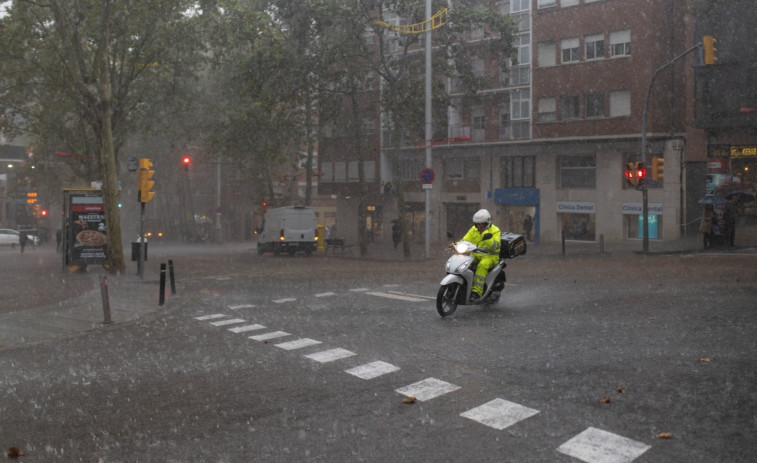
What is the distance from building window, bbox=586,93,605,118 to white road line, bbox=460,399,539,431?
30.0 m

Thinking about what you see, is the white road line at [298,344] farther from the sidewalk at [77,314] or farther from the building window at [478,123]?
the building window at [478,123]

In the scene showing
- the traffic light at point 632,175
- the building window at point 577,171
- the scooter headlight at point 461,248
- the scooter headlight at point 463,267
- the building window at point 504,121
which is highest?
the building window at point 504,121

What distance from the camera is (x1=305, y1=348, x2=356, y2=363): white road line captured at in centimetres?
742

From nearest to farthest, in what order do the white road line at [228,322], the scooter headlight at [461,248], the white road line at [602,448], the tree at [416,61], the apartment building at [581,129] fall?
1. the white road line at [602,448]
2. the scooter headlight at [461,248]
3. the white road line at [228,322]
4. the tree at [416,61]
5. the apartment building at [581,129]

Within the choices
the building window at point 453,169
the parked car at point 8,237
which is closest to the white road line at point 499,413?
the building window at point 453,169

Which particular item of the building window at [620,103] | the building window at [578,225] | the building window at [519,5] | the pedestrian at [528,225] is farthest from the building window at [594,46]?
the pedestrian at [528,225]

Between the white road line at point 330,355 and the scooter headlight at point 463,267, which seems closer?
the white road line at point 330,355

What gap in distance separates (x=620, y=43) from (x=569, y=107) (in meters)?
3.90

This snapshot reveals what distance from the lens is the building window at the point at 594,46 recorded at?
3259 cm

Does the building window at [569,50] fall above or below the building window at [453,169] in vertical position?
above

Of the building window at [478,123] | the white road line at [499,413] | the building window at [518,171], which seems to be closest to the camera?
the white road line at [499,413]

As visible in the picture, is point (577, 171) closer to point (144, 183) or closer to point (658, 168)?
point (658, 168)

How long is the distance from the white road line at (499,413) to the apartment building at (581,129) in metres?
22.5

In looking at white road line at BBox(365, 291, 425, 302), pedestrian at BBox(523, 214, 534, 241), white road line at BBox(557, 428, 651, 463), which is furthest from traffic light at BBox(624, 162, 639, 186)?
white road line at BBox(557, 428, 651, 463)
